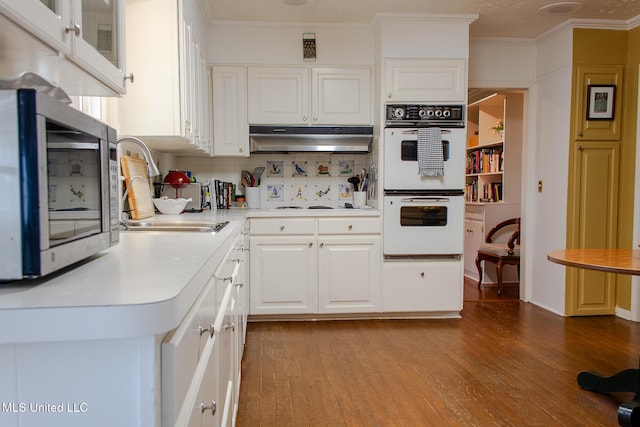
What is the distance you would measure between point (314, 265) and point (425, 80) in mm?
1620

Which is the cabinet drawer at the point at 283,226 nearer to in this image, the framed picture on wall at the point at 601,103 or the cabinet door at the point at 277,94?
the cabinet door at the point at 277,94

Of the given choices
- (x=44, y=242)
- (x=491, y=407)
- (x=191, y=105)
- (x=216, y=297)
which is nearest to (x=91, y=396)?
(x=44, y=242)

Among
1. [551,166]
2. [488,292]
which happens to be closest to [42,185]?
[551,166]

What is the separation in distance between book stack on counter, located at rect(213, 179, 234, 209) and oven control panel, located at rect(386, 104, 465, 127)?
141 centimetres

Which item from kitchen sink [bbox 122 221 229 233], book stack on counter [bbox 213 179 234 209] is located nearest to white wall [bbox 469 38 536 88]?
book stack on counter [bbox 213 179 234 209]

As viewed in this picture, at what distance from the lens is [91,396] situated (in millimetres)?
593

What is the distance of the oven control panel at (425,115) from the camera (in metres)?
3.32

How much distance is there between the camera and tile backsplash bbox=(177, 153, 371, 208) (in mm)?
3791

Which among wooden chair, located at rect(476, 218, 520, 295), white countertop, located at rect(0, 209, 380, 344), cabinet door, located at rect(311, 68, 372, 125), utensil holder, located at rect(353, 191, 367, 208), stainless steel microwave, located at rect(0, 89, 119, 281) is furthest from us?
wooden chair, located at rect(476, 218, 520, 295)

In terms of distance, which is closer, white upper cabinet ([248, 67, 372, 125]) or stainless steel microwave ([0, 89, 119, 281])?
stainless steel microwave ([0, 89, 119, 281])

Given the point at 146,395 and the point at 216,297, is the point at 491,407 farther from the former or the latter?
the point at 146,395

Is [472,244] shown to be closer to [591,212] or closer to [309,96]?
[591,212]

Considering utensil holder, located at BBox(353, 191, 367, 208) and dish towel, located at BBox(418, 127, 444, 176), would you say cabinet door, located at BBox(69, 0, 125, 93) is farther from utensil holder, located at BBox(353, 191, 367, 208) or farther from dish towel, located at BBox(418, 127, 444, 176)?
utensil holder, located at BBox(353, 191, 367, 208)

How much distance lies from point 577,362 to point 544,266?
1322 millimetres
